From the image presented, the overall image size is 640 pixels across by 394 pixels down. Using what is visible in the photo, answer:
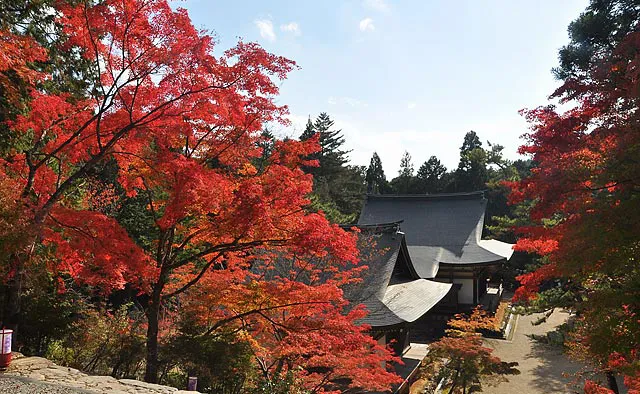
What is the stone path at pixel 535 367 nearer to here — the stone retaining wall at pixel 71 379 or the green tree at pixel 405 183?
the stone retaining wall at pixel 71 379

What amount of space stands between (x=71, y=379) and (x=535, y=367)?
45.8 ft

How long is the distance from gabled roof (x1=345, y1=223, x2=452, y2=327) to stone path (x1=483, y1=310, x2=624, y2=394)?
292 cm

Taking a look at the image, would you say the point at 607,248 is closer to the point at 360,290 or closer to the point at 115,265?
the point at 115,265

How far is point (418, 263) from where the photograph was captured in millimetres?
18359

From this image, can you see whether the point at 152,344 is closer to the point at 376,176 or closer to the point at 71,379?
the point at 71,379

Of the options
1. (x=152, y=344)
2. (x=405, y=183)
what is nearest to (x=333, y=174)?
(x=405, y=183)

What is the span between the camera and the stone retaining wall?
530 cm

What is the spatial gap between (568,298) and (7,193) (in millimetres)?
10876

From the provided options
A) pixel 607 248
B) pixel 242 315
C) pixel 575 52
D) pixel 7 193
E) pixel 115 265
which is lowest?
pixel 242 315

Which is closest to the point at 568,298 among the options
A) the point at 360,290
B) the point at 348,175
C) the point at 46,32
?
the point at 360,290

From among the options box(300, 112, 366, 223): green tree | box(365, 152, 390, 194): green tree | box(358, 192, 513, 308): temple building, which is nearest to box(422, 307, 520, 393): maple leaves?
box(358, 192, 513, 308): temple building

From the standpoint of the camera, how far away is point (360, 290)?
11.5 m

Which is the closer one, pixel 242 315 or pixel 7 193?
pixel 7 193

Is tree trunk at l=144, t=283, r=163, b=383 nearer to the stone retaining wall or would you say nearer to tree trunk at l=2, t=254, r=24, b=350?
the stone retaining wall
